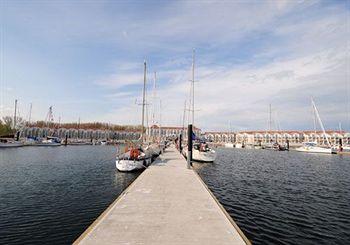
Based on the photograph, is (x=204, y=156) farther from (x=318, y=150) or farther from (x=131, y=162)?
(x=318, y=150)

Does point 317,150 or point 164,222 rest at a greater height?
point 317,150

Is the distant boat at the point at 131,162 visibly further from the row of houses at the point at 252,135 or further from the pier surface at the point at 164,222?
the row of houses at the point at 252,135

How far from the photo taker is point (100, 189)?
18.5m

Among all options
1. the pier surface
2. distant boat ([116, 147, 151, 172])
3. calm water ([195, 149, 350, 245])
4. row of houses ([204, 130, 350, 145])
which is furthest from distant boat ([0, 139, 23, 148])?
row of houses ([204, 130, 350, 145])

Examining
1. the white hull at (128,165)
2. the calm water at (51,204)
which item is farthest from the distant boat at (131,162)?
the calm water at (51,204)

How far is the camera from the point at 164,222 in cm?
855

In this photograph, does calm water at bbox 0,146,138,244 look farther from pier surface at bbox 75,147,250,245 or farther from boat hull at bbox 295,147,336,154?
boat hull at bbox 295,147,336,154

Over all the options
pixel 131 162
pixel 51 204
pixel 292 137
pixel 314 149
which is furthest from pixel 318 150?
pixel 292 137

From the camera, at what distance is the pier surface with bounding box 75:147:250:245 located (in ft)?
23.2

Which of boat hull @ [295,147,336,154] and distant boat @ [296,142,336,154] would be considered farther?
distant boat @ [296,142,336,154]

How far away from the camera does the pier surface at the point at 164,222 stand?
23.2 feet

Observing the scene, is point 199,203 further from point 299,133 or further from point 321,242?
point 299,133

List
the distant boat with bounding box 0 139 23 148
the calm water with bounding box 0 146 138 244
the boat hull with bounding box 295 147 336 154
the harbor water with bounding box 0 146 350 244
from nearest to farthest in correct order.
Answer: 1. the calm water with bounding box 0 146 138 244
2. the harbor water with bounding box 0 146 350 244
3. the boat hull with bounding box 295 147 336 154
4. the distant boat with bounding box 0 139 23 148

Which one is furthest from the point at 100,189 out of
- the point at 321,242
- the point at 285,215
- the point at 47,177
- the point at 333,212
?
the point at 333,212
